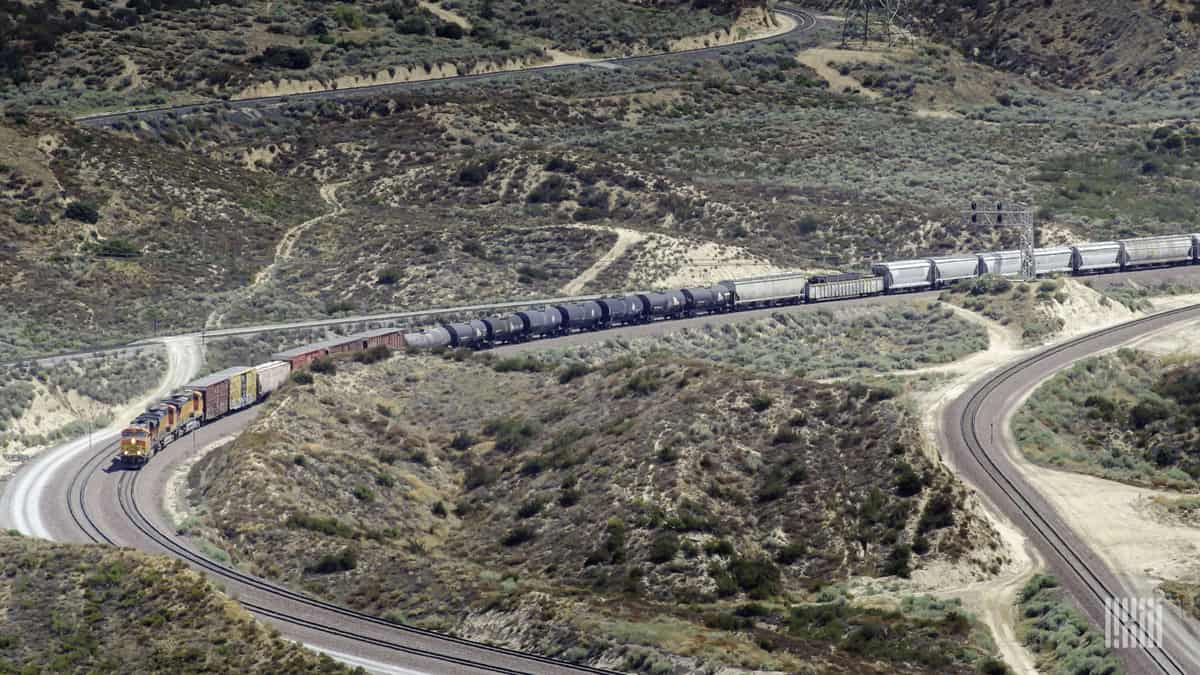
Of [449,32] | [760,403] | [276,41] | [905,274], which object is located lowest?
[905,274]

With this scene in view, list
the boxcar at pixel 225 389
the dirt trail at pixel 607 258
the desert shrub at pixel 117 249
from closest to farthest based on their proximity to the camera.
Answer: the boxcar at pixel 225 389
the desert shrub at pixel 117 249
the dirt trail at pixel 607 258

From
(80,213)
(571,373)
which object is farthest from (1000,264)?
(80,213)

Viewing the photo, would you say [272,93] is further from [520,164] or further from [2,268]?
[2,268]

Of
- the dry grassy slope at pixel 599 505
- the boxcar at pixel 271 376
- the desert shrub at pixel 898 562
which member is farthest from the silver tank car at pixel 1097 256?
the desert shrub at pixel 898 562

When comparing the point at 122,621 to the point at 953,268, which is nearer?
the point at 122,621

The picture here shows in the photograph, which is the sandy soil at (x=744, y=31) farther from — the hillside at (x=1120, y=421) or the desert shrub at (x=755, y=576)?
the desert shrub at (x=755, y=576)

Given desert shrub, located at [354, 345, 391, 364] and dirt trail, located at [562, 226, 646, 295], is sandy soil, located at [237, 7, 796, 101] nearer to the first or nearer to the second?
dirt trail, located at [562, 226, 646, 295]

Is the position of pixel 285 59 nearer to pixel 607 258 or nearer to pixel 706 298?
pixel 607 258
